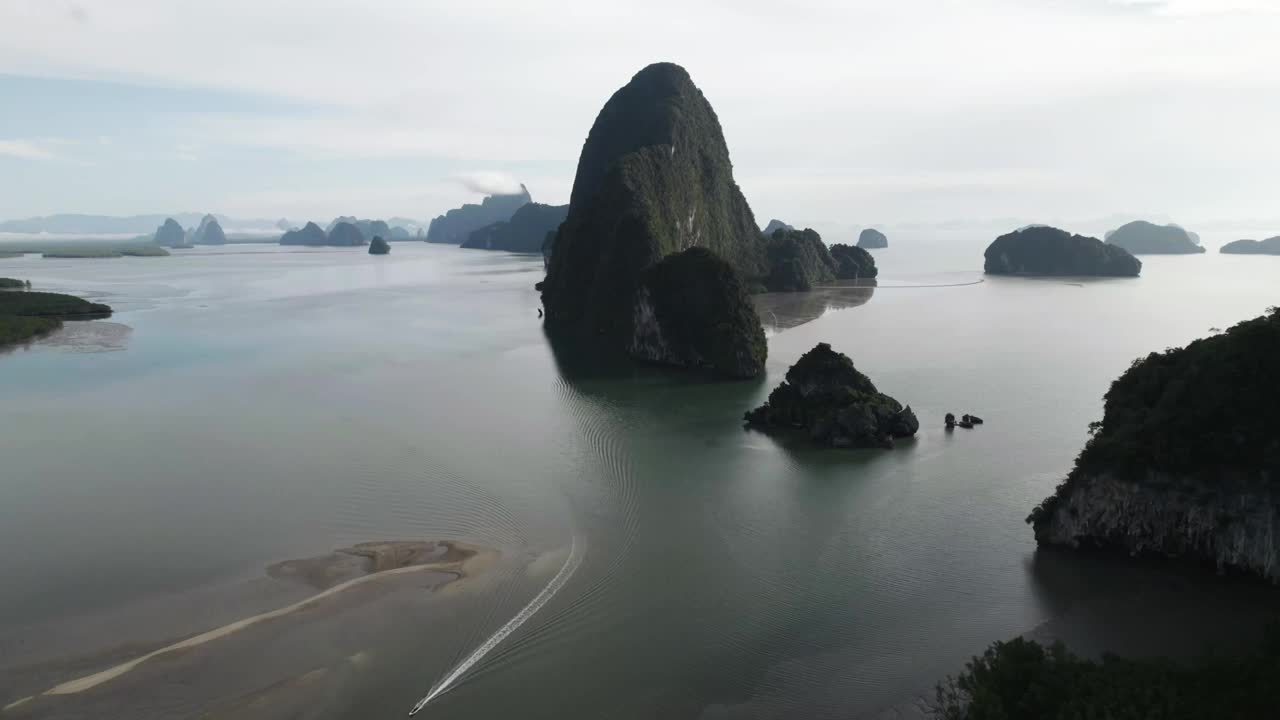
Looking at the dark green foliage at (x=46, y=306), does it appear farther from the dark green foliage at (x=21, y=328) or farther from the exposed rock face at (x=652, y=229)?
the exposed rock face at (x=652, y=229)

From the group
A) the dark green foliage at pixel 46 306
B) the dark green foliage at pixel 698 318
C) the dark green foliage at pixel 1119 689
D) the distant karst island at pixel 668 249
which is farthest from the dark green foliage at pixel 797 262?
the dark green foliage at pixel 1119 689

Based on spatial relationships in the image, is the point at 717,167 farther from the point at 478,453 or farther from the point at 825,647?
the point at 825,647

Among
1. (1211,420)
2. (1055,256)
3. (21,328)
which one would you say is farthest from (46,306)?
(1055,256)

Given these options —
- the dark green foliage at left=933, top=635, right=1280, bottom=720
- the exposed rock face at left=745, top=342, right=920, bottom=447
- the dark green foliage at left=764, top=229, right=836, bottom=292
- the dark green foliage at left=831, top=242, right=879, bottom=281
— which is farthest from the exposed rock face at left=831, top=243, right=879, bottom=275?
the dark green foliage at left=933, top=635, right=1280, bottom=720

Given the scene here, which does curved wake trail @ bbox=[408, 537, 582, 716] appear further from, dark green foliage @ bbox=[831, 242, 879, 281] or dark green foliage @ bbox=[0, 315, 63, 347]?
dark green foliage @ bbox=[831, 242, 879, 281]

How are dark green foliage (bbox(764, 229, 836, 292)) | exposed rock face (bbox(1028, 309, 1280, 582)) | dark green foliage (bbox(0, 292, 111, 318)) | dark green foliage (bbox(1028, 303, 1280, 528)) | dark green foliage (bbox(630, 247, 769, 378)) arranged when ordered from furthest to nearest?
dark green foliage (bbox(764, 229, 836, 292)) < dark green foliage (bbox(0, 292, 111, 318)) < dark green foliage (bbox(630, 247, 769, 378)) < dark green foliage (bbox(1028, 303, 1280, 528)) < exposed rock face (bbox(1028, 309, 1280, 582))

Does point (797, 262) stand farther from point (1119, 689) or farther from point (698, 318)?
point (1119, 689)
